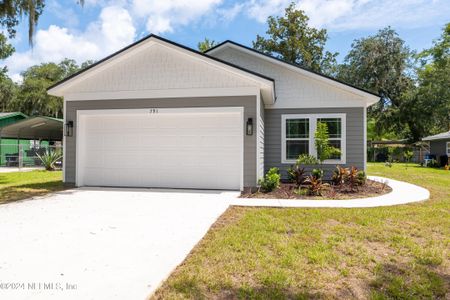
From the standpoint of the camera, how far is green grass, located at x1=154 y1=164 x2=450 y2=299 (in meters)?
2.94

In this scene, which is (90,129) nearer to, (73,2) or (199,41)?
(73,2)

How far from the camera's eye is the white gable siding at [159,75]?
8.88 m

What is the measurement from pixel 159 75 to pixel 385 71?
32307mm

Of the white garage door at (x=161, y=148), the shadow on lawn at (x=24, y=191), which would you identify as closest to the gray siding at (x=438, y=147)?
the white garage door at (x=161, y=148)

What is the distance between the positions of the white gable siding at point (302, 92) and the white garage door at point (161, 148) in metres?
Answer: 3.01

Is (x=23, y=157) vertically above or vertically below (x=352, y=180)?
above

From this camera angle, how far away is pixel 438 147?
24219mm

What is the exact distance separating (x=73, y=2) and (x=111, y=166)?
19.1ft

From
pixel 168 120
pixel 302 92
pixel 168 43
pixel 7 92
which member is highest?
pixel 7 92

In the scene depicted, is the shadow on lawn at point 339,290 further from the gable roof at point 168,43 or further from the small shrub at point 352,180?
the gable roof at point 168,43

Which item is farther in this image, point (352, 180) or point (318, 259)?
point (352, 180)

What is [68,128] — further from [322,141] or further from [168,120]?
[322,141]

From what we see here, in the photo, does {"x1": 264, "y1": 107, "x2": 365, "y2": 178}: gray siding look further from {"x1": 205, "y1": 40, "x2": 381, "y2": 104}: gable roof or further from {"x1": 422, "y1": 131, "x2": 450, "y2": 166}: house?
{"x1": 422, "y1": 131, "x2": 450, "y2": 166}: house

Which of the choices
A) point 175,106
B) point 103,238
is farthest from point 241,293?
point 175,106
